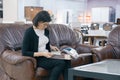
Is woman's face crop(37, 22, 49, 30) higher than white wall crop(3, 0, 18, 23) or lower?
lower

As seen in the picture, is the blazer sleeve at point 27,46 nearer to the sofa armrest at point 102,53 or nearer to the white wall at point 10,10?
the sofa armrest at point 102,53

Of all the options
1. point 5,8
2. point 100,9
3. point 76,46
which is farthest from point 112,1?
point 76,46

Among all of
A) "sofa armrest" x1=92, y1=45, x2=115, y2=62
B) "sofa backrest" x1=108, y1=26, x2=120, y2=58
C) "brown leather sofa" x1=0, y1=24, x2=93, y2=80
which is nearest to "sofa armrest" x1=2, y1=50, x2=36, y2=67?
"brown leather sofa" x1=0, y1=24, x2=93, y2=80

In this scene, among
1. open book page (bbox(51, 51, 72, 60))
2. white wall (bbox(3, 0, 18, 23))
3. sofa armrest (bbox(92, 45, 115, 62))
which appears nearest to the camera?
open book page (bbox(51, 51, 72, 60))

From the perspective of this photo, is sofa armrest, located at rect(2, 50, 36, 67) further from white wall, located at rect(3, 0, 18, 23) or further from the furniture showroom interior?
white wall, located at rect(3, 0, 18, 23)

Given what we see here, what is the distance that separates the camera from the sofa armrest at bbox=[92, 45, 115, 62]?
3.61m

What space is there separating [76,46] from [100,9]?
712 centimetres

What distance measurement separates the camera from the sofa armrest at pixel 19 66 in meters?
2.99

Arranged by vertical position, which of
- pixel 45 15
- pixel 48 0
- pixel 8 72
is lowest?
pixel 8 72

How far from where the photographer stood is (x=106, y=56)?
3.74m

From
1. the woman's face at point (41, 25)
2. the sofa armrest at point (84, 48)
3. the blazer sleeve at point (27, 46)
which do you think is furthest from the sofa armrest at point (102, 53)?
the blazer sleeve at point (27, 46)

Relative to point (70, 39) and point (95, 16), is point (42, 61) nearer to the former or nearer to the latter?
point (70, 39)

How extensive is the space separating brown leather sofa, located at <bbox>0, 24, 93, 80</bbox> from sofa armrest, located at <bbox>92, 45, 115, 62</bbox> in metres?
0.18

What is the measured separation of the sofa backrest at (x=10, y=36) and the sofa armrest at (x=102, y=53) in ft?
3.67
